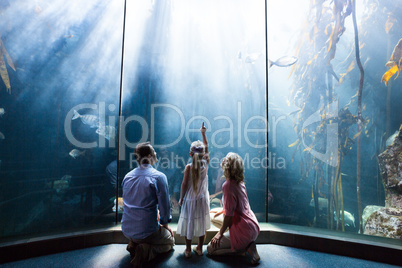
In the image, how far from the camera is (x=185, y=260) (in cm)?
250

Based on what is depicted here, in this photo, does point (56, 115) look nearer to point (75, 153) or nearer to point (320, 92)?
point (75, 153)

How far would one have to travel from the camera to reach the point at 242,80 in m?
4.96

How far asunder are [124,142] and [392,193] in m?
4.68

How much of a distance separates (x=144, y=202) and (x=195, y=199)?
636mm

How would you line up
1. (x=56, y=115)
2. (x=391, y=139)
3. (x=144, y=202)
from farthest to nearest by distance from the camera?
(x=56, y=115) < (x=391, y=139) < (x=144, y=202)

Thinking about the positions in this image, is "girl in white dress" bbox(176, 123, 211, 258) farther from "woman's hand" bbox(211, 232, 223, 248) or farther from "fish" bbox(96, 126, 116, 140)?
"fish" bbox(96, 126, 116, 140)

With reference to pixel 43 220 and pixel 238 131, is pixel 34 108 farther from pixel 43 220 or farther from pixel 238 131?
pixel 238 131

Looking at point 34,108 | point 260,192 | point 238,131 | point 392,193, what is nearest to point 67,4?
point 34,108

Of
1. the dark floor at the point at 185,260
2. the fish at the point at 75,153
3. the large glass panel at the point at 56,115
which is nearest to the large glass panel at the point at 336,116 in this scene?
the dark floor at the point at 185,260

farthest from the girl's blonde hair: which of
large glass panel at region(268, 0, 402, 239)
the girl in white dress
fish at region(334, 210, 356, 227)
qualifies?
fish at region(334, 210, 356, 227)

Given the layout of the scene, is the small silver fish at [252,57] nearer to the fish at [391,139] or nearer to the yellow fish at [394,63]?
the yellow fish at [394,63]

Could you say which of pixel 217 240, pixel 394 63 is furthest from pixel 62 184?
pixel 394 63

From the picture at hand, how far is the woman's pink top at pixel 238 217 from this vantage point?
2375 millimetres

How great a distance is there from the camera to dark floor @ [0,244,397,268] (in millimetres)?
2406
